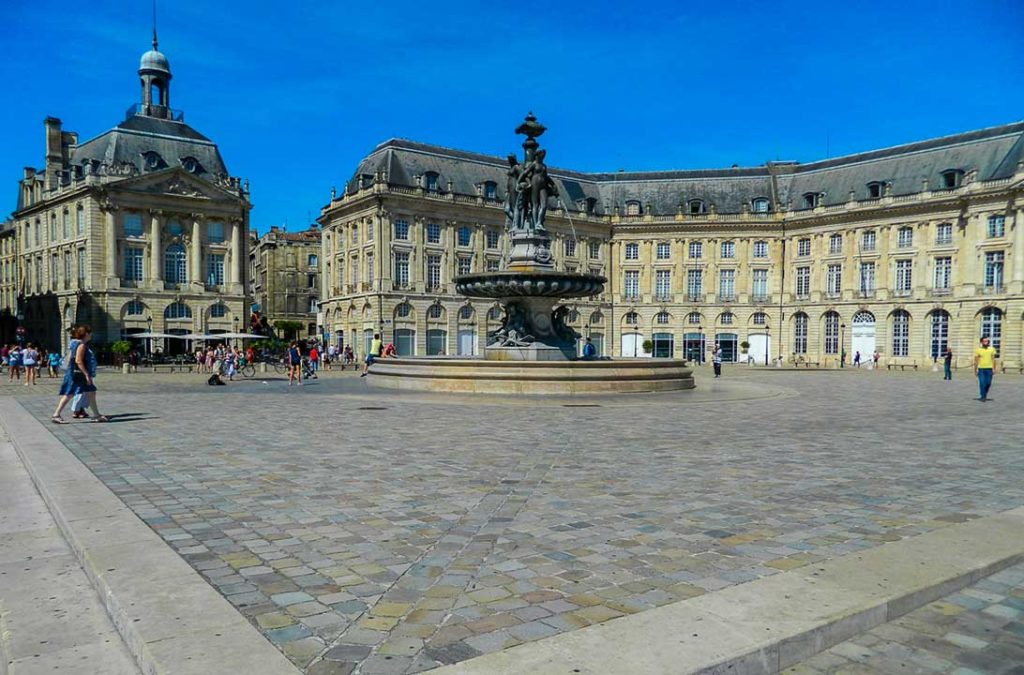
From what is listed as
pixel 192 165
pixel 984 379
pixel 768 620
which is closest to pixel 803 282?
pixel 984 379

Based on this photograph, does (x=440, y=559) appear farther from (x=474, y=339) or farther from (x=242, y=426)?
(x=474, y=339)

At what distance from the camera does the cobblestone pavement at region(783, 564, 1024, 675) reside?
3.39 meters

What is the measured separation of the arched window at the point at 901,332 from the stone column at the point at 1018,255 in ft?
23.6

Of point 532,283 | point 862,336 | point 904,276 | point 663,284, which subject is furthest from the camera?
point 663,284

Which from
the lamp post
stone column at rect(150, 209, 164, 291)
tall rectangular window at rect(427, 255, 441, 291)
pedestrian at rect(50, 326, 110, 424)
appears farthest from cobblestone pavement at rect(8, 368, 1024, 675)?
the lamp post

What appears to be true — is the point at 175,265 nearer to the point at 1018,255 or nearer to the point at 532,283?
the point at 532,283

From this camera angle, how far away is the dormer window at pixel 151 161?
51.6m

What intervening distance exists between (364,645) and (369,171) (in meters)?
56.2

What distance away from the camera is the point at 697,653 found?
3164 millimetres

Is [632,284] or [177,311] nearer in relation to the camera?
[177,311]

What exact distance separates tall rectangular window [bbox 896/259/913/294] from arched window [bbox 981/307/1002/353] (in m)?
5.31

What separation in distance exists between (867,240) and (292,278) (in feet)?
185

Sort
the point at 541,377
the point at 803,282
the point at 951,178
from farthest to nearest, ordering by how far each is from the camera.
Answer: the point at 803,282
the point at 951,178
the point at 541,377

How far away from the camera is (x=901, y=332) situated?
53938 mm
